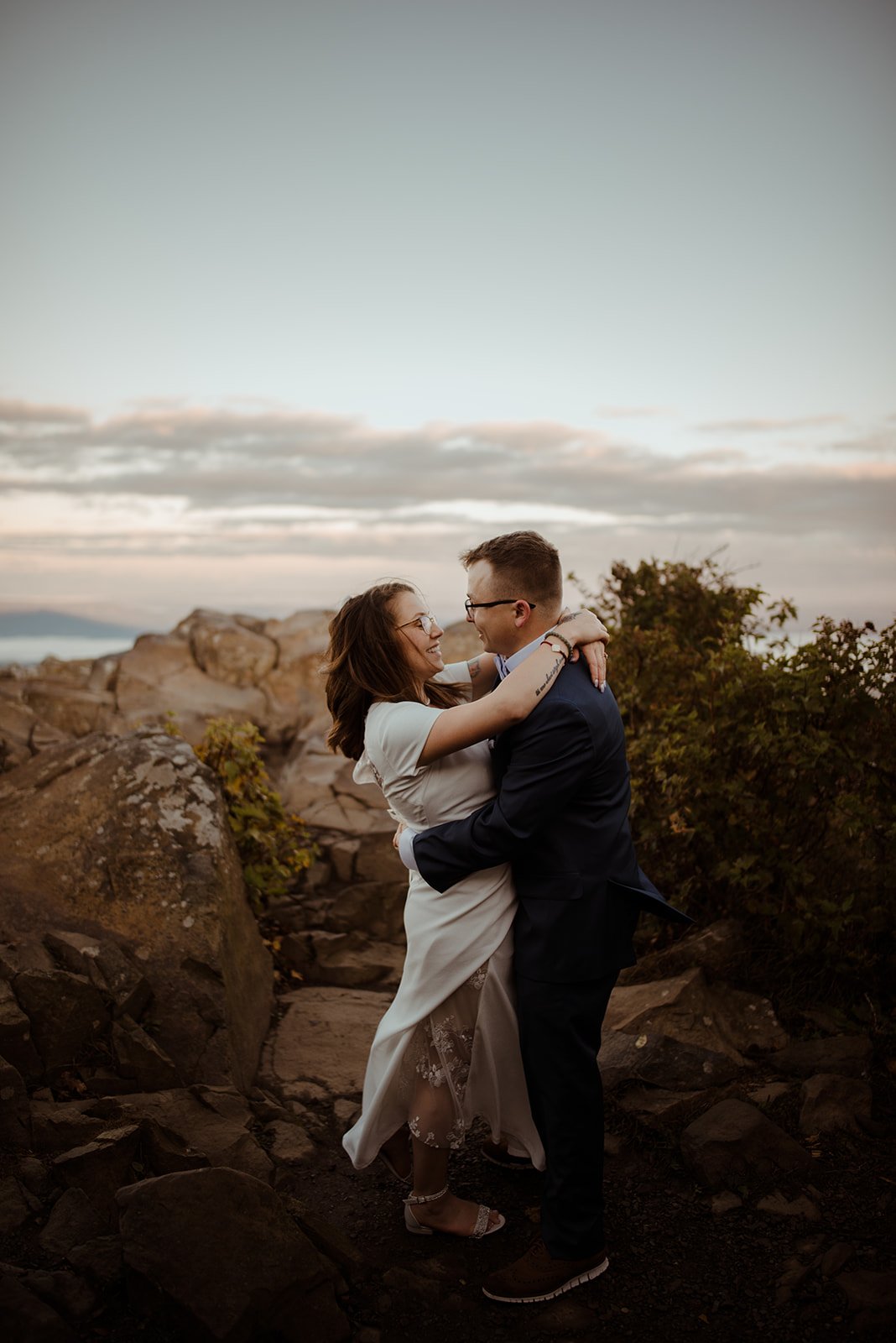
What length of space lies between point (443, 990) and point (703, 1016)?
1.75 metres

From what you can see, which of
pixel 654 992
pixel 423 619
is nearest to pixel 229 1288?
pixel 423 619

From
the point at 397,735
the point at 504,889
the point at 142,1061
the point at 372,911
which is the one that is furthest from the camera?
the point at 372,911

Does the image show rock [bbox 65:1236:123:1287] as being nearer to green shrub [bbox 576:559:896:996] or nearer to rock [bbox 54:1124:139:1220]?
rock [bbox 54:1124:139:1220]

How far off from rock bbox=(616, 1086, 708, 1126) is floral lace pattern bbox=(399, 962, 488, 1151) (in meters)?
1.00

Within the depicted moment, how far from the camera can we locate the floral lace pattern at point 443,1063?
3426 mm

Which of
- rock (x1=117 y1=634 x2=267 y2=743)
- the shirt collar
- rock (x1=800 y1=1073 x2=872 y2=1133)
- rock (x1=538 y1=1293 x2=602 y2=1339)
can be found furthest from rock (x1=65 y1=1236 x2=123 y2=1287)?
rock (x1=117 y1=634 x2=267 y2=743)

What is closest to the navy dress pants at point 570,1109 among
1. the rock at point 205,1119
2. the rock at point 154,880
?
the rock at point 205,1119

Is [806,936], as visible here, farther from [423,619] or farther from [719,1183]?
[423,619]

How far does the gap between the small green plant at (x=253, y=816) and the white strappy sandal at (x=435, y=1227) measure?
242 cm

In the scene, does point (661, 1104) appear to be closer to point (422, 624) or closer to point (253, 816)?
point (422, 624)

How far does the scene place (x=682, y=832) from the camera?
17.2 feet

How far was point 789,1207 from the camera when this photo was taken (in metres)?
3.55

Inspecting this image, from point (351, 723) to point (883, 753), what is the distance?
2.73 meters

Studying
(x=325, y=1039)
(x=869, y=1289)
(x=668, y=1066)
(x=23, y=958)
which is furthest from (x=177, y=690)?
(x=869, y=1289)
